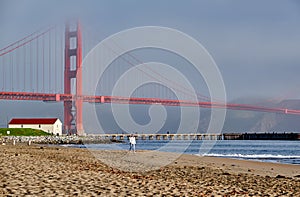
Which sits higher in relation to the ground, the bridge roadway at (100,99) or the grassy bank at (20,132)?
the bridge roadway at (100,99)

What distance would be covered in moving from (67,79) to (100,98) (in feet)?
32.1

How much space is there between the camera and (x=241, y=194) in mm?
9469

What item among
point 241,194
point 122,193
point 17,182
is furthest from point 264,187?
point 17,182

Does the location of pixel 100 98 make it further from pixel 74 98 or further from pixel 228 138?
pixel 228 138

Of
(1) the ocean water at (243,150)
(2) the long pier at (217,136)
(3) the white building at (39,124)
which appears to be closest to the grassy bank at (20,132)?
(3) the white building at (39,124)

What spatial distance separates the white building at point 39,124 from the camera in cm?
8100

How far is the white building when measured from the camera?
3189 inches

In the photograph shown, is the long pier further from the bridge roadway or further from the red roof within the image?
the bridge roadway

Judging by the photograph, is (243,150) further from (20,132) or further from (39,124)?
(39,124)

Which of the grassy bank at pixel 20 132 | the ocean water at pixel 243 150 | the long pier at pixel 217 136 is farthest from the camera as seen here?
the long pier at pixel 217 136

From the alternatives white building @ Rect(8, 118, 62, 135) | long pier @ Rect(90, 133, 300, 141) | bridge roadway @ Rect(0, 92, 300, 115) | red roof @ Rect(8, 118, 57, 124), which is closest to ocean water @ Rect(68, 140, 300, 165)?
bridge roadway @ Rect(0, 92, 300, 115)

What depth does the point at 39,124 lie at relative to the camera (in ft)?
266

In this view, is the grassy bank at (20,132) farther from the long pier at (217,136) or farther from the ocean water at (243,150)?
the long pier at (217,136)

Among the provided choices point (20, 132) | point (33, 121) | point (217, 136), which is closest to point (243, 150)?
point (20, 132)
